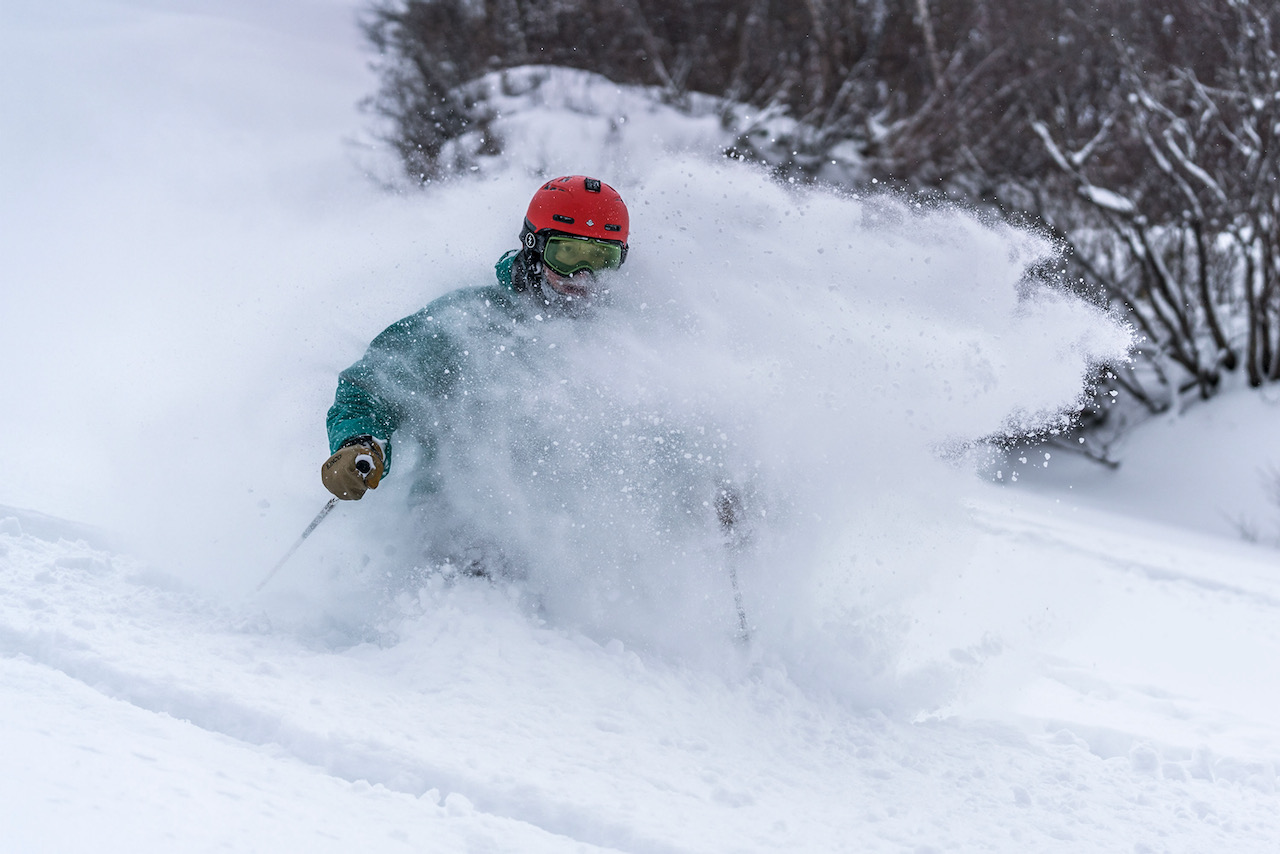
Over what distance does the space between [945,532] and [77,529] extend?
3035 millimetres

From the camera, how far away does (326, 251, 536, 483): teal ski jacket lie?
3.21 metres

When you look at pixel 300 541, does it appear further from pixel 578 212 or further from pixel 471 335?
pixel 578 212

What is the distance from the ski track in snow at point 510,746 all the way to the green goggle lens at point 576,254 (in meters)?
1.13

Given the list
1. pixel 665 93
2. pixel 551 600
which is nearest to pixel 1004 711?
pixel 551 600

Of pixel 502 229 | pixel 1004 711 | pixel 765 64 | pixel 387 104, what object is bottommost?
pixel 1004 711

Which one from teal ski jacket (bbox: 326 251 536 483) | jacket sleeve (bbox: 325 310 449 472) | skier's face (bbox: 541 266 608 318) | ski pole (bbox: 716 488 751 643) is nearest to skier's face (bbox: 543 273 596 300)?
skier's face (bbox: 541 266 608 318)

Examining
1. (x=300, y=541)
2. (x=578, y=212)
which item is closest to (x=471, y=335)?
(x=578, y=212)

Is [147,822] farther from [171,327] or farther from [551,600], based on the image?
[171,327]

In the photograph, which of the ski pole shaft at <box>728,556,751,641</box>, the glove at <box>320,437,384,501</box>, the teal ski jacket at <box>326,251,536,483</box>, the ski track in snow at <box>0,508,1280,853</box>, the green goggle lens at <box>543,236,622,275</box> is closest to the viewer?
the ski track in snow at <box>0,508,1280,853</box>

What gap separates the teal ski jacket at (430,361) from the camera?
321 cm

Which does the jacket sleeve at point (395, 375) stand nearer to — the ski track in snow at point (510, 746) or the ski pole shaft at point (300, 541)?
the ski pole shaft at point (300, 541)

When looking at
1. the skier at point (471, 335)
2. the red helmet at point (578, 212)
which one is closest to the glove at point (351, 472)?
the skier at point (471, 335)

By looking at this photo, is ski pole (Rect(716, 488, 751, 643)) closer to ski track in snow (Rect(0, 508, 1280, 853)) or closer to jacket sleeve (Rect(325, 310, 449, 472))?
ski track in snow (Rect(0, 508, 1280, 853))

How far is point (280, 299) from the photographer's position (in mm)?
4504
